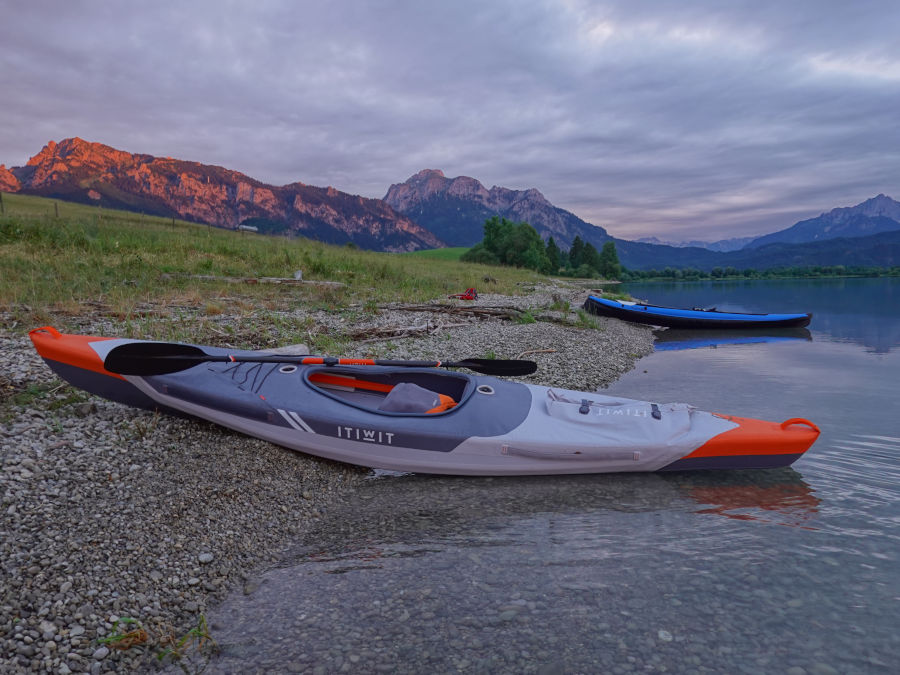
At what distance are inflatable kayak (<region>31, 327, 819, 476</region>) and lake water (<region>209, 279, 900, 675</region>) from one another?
0.29 meters

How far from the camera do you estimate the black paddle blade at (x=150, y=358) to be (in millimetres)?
A: 4020

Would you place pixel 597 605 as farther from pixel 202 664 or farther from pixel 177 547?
pixel 177 547

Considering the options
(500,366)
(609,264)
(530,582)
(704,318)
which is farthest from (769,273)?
(530,582)

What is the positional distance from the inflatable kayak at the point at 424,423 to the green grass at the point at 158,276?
286 centimetres

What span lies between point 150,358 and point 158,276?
9274mm

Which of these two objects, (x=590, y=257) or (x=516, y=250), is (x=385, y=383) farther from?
(x=590, y=257)

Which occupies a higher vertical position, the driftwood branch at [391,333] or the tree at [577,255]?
the tree at [577,255]

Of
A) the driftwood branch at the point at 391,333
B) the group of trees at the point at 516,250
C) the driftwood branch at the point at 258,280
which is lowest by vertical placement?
the driftwood branch at the point at 391,333

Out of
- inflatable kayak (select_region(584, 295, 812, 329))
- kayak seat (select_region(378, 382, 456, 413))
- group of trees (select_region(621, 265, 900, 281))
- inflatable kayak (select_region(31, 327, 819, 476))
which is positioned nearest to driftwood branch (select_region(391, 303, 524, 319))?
kayak seat (select_region(378, 382, 456, 413))

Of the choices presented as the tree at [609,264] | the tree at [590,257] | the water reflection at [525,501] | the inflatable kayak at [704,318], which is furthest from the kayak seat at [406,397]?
the tree at [609,264]

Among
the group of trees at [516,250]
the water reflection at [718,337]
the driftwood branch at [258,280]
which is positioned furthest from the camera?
the group of trees at [516,250]

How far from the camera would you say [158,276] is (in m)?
11.9

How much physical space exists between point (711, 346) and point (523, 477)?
40.3 feet

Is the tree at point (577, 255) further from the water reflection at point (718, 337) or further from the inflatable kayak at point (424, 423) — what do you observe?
the inflatable kayak at point (424, 423)
